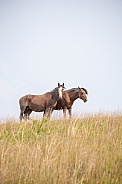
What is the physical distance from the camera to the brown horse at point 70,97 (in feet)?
46.4

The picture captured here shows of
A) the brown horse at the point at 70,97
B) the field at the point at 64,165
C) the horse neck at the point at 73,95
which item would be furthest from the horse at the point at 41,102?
the field at the point at 64,165

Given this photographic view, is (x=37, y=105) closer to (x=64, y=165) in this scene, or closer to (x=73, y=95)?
(x=73, y=95)

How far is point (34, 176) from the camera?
11.8ft

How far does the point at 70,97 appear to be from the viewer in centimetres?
1428

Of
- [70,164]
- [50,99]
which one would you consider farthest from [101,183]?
[50,99]

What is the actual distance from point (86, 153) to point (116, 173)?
53 centimetres

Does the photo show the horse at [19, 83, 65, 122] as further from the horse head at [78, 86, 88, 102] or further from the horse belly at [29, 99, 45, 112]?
the horse head at [78, 86, 88, 102]

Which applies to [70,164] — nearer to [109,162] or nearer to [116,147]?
[109,162]

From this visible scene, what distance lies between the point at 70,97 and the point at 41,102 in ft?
5.30

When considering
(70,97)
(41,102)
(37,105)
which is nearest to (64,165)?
(70,97)

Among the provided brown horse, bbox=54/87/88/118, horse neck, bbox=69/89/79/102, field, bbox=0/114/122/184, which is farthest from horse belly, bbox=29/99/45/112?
field, bbox=0/114/122/184

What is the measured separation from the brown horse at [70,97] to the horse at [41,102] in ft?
1.34

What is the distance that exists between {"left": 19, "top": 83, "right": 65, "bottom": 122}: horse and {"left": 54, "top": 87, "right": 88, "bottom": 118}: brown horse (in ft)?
1.34

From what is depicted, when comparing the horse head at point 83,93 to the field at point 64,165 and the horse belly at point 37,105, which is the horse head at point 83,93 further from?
the field at point 64,165
